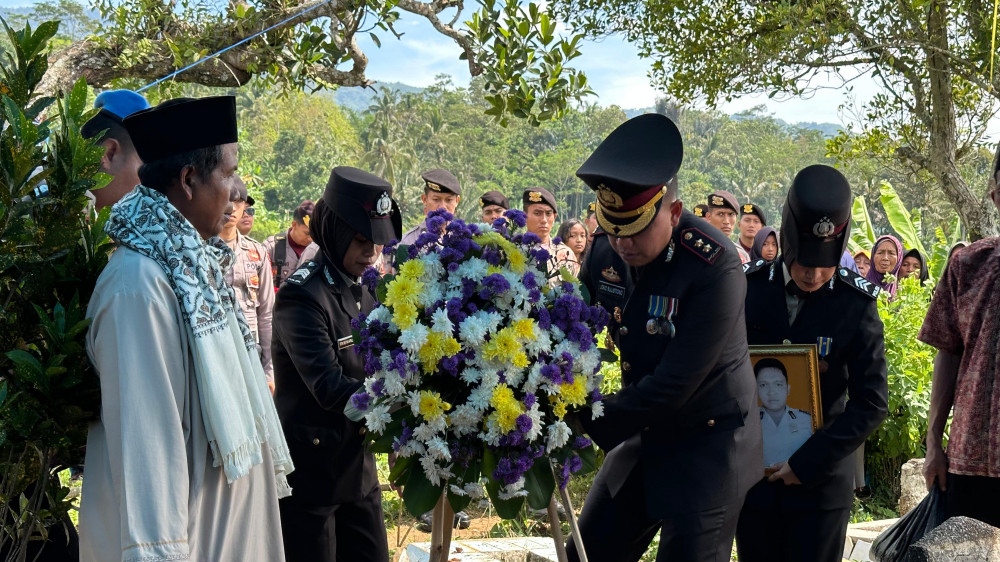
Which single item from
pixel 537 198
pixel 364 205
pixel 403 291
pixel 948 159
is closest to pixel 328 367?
pixel 364 205

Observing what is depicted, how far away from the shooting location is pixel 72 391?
227 cm

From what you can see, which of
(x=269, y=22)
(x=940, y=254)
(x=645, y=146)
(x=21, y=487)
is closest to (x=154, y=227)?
(x=21, y=487)

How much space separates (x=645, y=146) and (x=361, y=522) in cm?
186

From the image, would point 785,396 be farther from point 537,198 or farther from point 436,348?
point 537,198

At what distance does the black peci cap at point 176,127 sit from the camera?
2.35 metres

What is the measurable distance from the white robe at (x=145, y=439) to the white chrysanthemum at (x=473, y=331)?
2.47 feet

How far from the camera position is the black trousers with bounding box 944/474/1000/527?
3479mm

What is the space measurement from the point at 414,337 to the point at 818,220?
1845mm

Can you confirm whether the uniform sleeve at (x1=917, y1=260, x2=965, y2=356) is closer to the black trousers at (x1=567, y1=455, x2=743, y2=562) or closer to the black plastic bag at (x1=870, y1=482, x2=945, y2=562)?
the black plastic bag at (x1=870, y1=482, x2=945, y2=562)

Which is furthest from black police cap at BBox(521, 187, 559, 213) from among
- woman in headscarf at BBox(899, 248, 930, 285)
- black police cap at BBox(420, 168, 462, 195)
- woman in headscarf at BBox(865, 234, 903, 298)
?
woman in headscarf at BBox(899, 248, 930, 285)

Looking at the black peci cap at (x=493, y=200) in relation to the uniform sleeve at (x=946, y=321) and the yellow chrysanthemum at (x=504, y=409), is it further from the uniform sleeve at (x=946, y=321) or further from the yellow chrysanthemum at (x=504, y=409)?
the yellow chrysanthemum at (x=504, y=409)

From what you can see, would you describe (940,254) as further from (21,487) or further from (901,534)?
(21,487)

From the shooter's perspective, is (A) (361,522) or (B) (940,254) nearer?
(A) (361,522)

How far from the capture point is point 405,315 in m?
2.69
